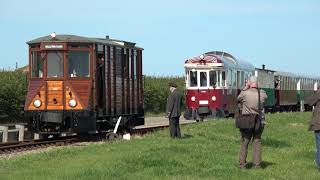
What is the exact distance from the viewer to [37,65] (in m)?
23.3

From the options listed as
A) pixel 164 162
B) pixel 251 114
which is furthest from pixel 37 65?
pixel 251 114

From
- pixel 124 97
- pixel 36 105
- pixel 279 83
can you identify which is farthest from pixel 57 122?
pixel 279 83

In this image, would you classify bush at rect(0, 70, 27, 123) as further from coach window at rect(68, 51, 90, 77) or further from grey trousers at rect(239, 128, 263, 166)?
grey trousers at rect(239, 128, 263, 166)

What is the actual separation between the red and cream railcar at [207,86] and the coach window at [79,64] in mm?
12188

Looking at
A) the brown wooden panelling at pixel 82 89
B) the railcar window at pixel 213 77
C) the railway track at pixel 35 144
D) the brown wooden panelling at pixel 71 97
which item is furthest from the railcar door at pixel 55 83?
the railcar window at pixel 213 77

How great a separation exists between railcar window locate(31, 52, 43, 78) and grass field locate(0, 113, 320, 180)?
16.6ft

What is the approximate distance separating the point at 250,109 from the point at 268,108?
105ft

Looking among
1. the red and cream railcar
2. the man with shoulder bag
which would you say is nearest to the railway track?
the man with shoulder bag

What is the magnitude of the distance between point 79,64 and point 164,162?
9633 mm

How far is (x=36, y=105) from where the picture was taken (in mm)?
22797

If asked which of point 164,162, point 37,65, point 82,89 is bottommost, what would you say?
point 164,162

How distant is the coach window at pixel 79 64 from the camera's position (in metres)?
22.8

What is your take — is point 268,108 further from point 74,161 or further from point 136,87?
point 74,161

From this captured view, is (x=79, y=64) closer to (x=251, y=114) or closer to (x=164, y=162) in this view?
(x=164, y=162)
